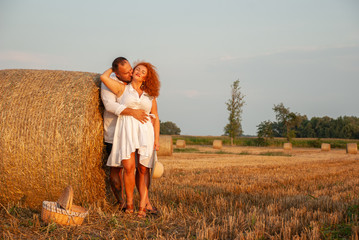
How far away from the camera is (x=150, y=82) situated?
515 centimetres

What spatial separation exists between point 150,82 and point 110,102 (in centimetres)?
64

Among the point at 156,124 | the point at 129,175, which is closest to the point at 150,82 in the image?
the point at 156,124

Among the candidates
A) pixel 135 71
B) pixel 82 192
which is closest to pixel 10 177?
pixel 82 192

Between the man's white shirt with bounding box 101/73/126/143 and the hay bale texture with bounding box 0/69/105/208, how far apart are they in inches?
3.4

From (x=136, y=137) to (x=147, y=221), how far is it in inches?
44.4

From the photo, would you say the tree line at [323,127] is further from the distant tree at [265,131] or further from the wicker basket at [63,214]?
the wicker basket at [63,214]

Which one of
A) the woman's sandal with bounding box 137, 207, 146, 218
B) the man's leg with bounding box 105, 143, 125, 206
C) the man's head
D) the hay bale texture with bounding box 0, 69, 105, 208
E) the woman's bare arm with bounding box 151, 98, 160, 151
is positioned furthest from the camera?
the man's leg with bounding box 105, 143, 125, 206

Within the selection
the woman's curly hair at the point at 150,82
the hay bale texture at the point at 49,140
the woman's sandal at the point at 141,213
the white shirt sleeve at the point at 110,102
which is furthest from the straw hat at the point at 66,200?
the woman's curly hair at the point at 150,82

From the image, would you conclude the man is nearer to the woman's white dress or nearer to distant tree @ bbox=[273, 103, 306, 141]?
the woman's white dress

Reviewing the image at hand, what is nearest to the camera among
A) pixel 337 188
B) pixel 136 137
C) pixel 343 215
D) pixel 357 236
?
pixel 357 236

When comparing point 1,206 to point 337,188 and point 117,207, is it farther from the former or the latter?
point 337,188

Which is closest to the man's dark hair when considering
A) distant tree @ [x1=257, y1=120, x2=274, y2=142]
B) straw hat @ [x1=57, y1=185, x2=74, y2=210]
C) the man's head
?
the man's head

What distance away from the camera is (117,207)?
5.14 metres

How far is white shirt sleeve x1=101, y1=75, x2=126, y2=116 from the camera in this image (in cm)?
488
